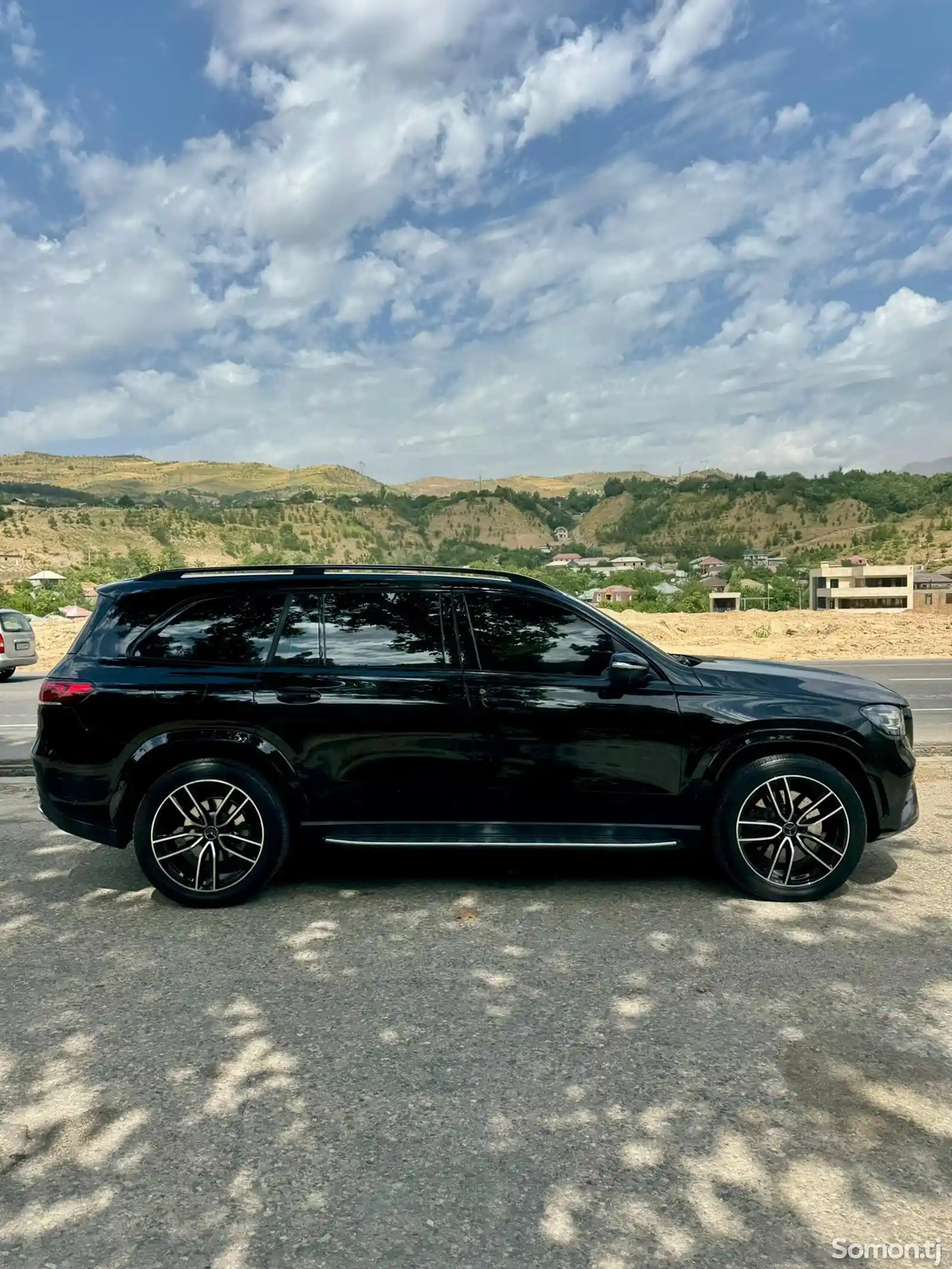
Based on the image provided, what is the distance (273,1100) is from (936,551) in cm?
12285

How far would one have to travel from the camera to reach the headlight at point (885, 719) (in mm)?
4695

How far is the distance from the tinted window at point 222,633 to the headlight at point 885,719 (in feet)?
10.6

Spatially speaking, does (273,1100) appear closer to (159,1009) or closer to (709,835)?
(159,1009)

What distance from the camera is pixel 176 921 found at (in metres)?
4.48

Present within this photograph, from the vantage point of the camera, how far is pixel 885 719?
15.5ft

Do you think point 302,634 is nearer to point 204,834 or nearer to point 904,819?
point 204,834

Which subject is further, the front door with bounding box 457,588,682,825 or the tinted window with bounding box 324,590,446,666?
the tinted window with bounding box 324,590,446,666

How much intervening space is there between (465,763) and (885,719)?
2.25 meters

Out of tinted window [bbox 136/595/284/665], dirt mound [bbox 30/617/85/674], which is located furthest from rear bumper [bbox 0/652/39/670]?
tinted window [bbox 136/595/284/665]

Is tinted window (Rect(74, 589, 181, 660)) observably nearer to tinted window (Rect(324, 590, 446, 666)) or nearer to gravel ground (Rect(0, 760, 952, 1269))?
tinted window (Rect(324, 590, 446, 666))

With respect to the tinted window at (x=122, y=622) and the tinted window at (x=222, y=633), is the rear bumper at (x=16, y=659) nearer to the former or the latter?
the tinted window at (x=122, y=622)

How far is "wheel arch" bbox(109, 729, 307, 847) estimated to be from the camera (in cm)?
467

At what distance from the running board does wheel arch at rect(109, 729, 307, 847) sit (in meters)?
0.28

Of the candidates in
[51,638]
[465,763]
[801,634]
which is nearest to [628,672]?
[465,763]
